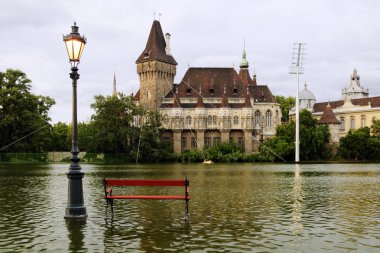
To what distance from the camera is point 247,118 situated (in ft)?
345

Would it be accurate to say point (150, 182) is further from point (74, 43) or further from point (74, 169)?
point (74, 43)

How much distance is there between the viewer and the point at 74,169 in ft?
51.8

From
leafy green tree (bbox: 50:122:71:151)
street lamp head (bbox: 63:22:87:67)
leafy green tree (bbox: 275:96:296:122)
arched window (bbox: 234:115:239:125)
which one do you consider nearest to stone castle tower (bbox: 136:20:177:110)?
arched window (bbox: 234:115:239:125)

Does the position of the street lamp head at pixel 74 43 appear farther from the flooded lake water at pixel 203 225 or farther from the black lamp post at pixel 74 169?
the flooded lake water at pixel 203 225

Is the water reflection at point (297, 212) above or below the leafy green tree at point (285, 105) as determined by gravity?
below

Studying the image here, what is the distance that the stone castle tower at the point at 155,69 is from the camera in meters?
106

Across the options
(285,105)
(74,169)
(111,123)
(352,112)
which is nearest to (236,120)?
(111,123)

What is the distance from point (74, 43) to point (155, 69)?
9051 centimetres

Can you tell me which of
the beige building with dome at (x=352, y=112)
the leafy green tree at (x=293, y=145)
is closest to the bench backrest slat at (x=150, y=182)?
the leafy green tree at (x=293, y=145)

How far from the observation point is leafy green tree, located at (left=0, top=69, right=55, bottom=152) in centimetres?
7750

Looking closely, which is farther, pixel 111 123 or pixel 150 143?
pixel 150 143

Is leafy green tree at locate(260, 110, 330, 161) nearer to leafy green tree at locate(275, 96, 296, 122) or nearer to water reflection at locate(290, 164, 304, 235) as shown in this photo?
leafy green tree at locate(275, 96, 296, 122)

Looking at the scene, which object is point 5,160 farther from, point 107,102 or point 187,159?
point 187,159

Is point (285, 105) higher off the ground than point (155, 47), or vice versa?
point (155, 47)
